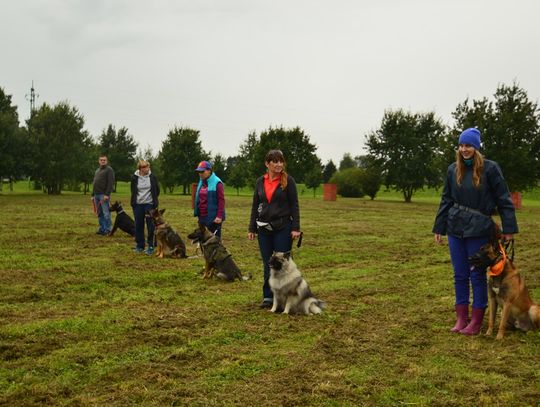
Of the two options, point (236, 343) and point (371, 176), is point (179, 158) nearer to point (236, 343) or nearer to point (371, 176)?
point (371, 176)

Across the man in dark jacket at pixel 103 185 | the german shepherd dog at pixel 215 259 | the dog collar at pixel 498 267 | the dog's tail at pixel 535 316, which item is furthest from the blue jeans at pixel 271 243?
the man in dark jacket at pixel 103 185

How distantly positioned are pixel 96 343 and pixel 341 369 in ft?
8.23

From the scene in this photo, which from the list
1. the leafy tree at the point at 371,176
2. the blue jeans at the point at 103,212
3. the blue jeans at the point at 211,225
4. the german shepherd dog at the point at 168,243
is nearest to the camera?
the blue jeans at the point at 211,225

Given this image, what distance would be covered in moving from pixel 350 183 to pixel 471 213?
45560 millimetres

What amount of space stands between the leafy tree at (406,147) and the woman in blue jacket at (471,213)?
121 ft

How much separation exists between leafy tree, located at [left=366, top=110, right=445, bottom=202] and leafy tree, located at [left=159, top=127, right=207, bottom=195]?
21473 millimetres

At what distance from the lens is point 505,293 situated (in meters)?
5.49

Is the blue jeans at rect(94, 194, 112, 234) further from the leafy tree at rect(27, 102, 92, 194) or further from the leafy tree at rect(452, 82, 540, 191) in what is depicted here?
the leafy tree at rect(27, 102, 92, 194)

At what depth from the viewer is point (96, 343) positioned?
5.19m

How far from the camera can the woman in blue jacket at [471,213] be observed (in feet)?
18.0

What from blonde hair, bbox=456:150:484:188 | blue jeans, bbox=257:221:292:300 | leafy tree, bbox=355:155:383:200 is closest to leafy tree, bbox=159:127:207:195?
leafy tree, bbox=355:155:383:200

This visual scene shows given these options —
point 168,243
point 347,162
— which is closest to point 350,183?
point 168,243

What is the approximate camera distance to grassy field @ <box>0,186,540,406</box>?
398cm

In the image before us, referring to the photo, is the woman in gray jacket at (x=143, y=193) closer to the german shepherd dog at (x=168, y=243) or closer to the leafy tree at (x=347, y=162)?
the german shepherd dog at (x=168, y=243)
